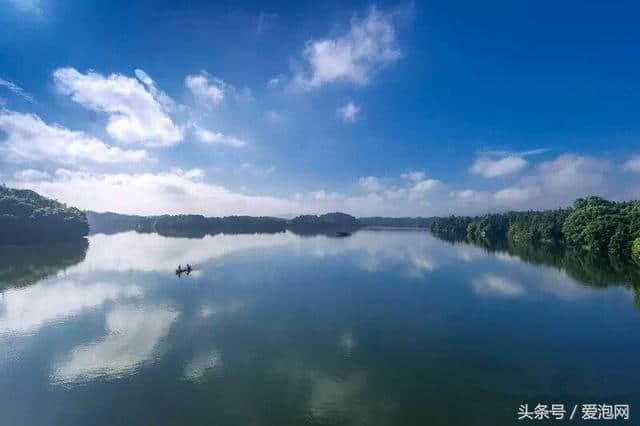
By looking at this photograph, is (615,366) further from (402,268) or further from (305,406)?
(402,268)

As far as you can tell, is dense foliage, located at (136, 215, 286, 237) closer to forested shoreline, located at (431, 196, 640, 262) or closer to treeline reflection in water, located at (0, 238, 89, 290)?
treeline reflection in water, located at (0, 238, 89, 290)

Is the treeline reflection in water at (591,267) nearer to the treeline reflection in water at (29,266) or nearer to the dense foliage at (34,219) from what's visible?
the treeline reflection in water at (29,266)

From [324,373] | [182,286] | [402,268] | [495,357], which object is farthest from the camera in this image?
[402,268]

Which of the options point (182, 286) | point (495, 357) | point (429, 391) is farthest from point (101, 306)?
point (495, 357)

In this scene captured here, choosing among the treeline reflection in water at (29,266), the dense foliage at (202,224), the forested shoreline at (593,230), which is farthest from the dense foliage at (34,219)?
the forested shoreline at (593,230)

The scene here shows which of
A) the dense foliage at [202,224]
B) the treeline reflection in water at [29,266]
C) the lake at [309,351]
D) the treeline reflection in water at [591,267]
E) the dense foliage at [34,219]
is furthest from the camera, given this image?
the dense foliage at [202,224]

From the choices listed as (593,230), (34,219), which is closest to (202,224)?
(34,219)

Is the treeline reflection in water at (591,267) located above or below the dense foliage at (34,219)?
below
